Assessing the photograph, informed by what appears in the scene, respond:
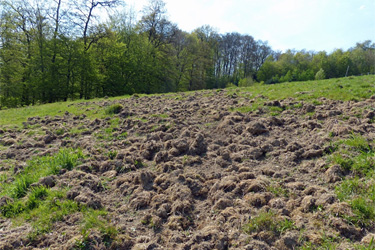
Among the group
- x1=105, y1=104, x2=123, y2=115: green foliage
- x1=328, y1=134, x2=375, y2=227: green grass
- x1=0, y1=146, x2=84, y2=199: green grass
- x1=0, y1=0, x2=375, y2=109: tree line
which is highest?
x1=0, y1=0, x2=375, y2=109: tree line

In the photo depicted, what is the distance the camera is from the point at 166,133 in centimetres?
689

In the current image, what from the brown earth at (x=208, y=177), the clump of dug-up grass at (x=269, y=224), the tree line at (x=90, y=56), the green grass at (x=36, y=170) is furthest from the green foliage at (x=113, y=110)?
the tree line at (x=90, y=56)

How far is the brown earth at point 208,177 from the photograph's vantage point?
3.17m

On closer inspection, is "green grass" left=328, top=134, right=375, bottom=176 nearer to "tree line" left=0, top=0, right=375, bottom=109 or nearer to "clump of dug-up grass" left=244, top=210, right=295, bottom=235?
"clump of dug-up grass" left=244, top=210, right=295, bottom=235

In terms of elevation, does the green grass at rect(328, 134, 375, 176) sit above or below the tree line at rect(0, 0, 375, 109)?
below

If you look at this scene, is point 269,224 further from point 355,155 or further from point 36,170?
point 36,170

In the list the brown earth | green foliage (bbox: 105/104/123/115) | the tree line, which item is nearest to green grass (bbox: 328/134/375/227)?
the brown earth

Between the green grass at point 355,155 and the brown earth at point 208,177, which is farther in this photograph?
the green grass at point 355,155

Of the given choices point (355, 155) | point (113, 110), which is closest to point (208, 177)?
point (355, 155)

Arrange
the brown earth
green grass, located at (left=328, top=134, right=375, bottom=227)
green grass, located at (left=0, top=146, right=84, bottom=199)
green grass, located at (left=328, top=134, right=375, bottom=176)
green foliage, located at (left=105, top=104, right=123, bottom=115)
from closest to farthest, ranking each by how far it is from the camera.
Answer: green grass, located at (left=328, top=134, right=375, bottom=227) < the brown earth < green grass, located at (left=328, top=134, right=375, bottom=176) < green grass, located at (left=0, top=146, right=84, bottom=199) < green foliage, located at (left=105, top=104, right=123, bottom=115)

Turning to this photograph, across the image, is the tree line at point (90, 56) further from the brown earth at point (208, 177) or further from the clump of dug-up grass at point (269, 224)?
the clump of dug-up grass at point (269, 224)

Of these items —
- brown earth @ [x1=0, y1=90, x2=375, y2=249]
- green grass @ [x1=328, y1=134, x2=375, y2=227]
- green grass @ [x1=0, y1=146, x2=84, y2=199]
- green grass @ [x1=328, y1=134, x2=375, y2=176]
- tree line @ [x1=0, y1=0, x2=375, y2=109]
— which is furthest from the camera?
tree line @ [x1=0, y1=0, x2=375, y2=109]

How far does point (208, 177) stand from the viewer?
15.4ft

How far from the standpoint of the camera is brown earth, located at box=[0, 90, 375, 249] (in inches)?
125
